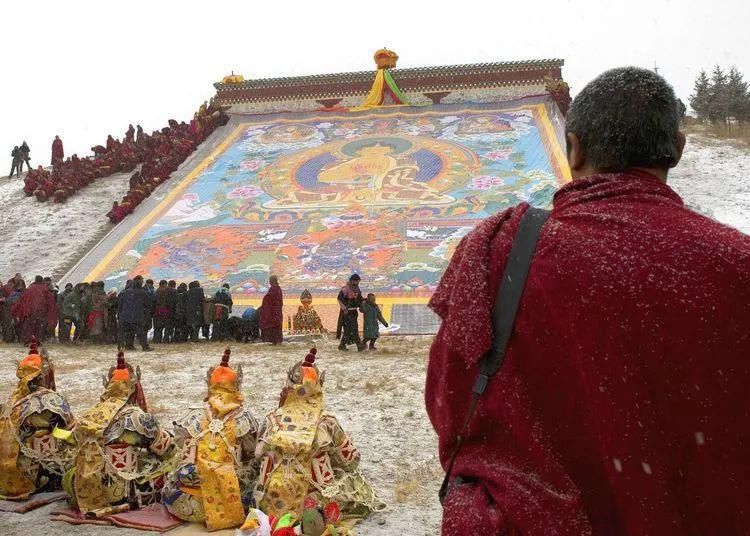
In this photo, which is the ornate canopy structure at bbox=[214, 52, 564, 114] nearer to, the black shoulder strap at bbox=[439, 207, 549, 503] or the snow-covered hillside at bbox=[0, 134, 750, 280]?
the snow-covered hillside at bbox=[0, 134, 750, 280]

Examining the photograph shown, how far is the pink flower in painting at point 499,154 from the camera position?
2005 centimetres

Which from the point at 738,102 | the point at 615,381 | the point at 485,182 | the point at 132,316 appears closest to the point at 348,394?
the point at 132,316

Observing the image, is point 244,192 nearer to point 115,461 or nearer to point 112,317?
point 112,317

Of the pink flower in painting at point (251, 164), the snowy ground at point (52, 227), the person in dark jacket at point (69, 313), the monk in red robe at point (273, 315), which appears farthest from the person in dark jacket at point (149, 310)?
the pink flower in painting at point (251, 164)

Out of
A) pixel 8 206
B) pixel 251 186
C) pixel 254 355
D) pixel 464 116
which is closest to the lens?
pixel 254 355

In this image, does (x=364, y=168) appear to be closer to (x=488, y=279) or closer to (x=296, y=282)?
(x=296, y=282)

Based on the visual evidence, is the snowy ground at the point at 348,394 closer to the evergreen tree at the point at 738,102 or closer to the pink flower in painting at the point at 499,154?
the pink flower in painting at the point at 499,154

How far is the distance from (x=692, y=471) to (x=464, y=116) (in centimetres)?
2274

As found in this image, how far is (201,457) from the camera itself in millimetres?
4727

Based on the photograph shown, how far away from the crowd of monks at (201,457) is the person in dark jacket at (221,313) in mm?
7061

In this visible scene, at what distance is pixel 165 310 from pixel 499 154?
10.4 m

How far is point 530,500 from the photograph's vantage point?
140 centimetres

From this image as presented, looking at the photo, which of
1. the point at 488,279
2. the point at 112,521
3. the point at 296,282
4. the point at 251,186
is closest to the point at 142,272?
the point at 296,282

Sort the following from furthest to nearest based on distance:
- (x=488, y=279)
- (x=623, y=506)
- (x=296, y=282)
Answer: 1. (x=296, y=282)
2. (x=488, y=279)
3. (x=623, y=506)
